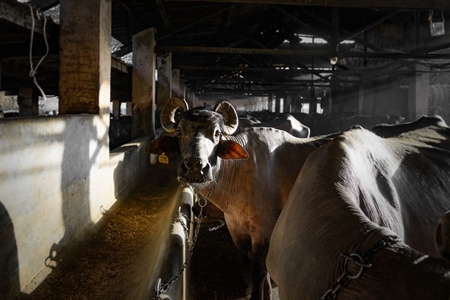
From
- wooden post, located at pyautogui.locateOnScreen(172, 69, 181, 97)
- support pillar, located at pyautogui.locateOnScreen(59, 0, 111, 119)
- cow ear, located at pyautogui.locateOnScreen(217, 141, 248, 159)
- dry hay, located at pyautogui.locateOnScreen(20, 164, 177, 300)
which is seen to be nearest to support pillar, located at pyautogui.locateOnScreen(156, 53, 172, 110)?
wooden post, located at pyautogui.locateOnScreen(172, 69, 181, 97)

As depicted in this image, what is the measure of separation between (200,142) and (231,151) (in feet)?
1.42

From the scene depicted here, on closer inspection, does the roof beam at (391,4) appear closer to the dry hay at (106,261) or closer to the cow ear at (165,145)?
the cow ear at (165,145)

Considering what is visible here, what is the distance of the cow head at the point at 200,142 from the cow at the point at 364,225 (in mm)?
1454

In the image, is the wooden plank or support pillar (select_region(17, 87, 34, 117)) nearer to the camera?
the wooden plank

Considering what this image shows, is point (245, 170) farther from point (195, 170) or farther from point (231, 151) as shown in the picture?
point (195, 170)

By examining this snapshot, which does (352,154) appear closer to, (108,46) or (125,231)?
(125,231)

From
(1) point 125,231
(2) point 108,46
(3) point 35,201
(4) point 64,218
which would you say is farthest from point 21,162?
(2) point 108,46

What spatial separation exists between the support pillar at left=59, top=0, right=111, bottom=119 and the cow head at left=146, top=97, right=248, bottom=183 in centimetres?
124

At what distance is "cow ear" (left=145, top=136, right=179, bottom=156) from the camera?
458cm

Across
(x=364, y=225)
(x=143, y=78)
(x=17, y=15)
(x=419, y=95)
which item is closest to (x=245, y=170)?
(x=364, y=225)

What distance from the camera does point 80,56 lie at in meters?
5.29

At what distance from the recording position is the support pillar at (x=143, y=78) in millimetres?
9961

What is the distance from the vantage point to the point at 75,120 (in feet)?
14.7

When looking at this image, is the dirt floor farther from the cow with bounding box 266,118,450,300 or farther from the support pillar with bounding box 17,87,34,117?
the support pillar with bounding box 17,87,34,117
